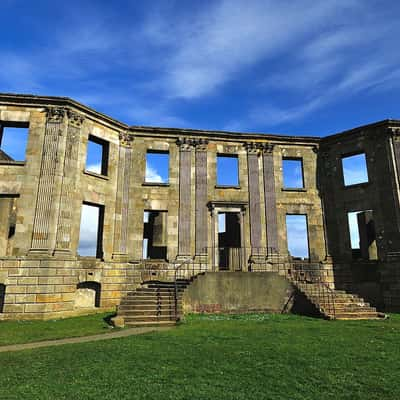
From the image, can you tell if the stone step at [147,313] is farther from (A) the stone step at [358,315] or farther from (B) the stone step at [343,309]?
(A) the stone step at [358,315]

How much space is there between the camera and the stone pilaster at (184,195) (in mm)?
17016

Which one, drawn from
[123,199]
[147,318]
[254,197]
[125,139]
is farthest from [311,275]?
[125,139]

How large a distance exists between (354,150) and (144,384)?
17.0 m

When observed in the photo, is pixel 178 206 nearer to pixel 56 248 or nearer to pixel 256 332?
pixel 56 248

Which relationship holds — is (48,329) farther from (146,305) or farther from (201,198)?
(201,198)

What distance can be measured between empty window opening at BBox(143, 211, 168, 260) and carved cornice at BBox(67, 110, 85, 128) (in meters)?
8.22

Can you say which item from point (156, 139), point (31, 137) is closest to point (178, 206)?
point (156, 139)

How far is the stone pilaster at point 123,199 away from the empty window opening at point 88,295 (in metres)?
1.67

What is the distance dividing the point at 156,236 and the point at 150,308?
1107 cm

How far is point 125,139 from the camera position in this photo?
1791 centimetres

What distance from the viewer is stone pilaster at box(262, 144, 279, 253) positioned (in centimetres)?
1770

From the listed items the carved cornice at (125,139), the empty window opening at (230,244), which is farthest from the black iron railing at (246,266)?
the carved cornice at (125,139)

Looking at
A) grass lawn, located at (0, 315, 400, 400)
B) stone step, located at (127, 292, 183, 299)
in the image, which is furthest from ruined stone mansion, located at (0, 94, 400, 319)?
grass lawn, located at (0, 315, 400, 400)

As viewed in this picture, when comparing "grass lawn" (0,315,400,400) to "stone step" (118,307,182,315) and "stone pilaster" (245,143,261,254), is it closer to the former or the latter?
"stone step" (118,307,182,315)
